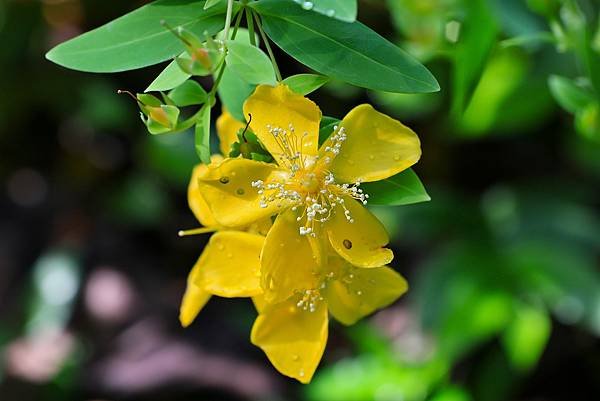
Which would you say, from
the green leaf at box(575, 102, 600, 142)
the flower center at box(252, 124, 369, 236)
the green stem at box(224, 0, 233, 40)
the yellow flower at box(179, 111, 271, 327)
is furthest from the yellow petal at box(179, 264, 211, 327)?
the green leaf at box(575, 102, 600, 142)

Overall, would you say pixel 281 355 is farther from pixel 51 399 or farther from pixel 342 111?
pixel 51 399

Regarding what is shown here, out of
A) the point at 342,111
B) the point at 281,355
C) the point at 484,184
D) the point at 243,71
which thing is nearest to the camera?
the point at 243,71

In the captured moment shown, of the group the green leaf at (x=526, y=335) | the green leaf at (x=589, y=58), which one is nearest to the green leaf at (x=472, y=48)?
the green leaf at (x=589, y=58)

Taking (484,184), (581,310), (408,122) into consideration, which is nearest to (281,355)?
(581,310)

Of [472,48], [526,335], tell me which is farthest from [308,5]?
[526,335]

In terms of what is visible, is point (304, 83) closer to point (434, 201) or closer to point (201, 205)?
point (201, 205)

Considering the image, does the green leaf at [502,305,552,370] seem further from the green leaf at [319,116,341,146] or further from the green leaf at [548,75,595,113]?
the green leaf at [319,116,341,146]
